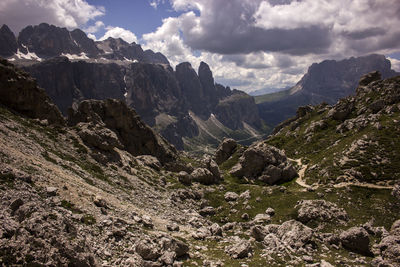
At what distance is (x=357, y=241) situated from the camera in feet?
95.2

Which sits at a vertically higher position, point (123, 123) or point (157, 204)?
point (123, 123)

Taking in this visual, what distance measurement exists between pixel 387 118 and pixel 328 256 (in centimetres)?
8176

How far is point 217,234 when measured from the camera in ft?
106

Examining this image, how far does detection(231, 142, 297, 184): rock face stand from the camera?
254ft

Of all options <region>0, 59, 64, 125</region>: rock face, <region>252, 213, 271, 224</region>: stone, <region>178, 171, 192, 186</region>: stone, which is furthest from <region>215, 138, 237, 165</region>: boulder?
<region>252, 213, 271, 224</region>: stone

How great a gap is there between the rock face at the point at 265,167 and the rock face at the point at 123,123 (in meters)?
34.9

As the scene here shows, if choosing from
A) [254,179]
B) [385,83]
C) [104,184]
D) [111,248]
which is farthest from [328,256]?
[385,83]

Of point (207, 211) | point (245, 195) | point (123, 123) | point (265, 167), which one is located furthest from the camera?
point (123, 123)

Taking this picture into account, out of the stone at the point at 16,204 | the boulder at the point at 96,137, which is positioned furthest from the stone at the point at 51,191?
the boulder at the point at 96,137

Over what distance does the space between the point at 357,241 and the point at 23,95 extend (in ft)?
230

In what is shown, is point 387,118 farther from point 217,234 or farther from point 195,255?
point 195,255

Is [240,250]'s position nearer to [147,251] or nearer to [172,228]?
[147,251]

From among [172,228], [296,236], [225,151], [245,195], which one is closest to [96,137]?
[172,228]

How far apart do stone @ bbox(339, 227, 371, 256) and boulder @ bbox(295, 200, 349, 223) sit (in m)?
8.82
